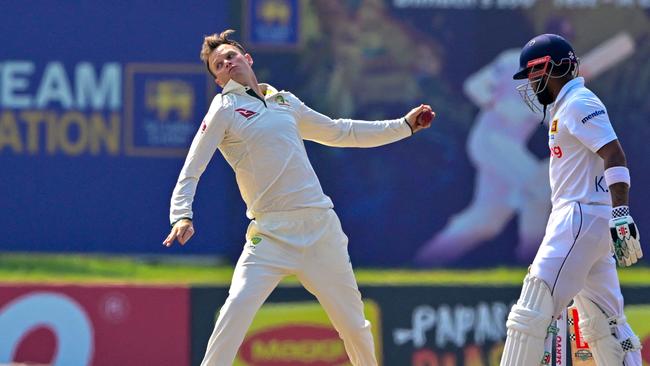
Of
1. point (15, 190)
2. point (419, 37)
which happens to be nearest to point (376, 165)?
point (419, 37)

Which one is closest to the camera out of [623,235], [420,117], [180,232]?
[623,235]

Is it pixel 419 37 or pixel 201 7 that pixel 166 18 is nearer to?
pixel 201 7

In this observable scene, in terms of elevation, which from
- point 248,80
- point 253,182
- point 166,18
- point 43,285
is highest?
point 166,18

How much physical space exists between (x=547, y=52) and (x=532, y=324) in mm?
1171

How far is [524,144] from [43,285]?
3.71 m

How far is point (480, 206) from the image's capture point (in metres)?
9.91

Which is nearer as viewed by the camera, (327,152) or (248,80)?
(248,80)

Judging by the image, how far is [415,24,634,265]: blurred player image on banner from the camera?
988 cm

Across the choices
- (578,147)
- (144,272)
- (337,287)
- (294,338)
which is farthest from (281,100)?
(144,272)

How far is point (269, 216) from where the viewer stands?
19.5 ft

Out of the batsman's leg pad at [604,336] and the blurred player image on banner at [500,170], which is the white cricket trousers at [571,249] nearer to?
the batsman's leg pad at [604,336]

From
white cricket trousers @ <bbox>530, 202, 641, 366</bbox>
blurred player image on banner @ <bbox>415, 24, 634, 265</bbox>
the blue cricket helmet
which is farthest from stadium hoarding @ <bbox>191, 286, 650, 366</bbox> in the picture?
the blue cricket helmet

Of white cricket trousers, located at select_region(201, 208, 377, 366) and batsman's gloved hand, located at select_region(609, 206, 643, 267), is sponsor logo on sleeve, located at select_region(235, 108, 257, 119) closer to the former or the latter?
white cricket trousers, located at select_region(201, 208, 377, 366)

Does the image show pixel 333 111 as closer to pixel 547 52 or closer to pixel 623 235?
pixel 547 52
